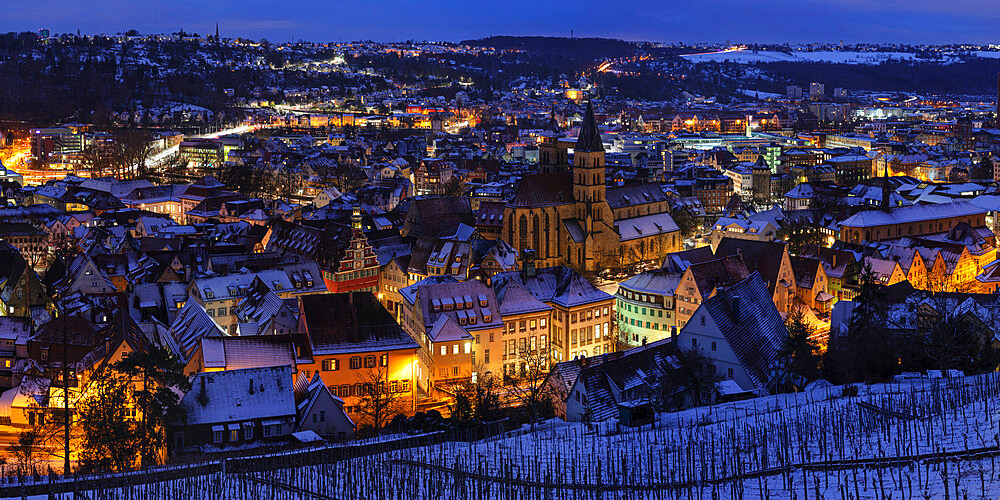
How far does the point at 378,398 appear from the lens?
28.5 metres

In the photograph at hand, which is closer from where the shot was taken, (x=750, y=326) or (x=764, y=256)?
(x=750, y=326)

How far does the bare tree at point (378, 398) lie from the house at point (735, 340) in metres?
8.03

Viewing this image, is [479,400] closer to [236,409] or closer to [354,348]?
[354,348]

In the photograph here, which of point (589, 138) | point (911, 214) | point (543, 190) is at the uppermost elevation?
point (589, 138)

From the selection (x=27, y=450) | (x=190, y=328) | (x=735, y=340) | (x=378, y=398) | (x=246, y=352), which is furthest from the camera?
(x=190, y=328)

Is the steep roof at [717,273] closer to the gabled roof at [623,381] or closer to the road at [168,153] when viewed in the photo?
the gabled roof at [623,381]

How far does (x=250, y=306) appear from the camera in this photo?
3709cm

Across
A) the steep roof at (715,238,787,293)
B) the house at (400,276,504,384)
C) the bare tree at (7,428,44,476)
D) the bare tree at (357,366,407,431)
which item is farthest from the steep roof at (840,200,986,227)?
the bare tree at (7,428,44,476)

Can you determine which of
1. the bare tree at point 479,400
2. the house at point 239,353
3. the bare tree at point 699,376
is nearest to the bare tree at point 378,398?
the bare tree at point 479,400

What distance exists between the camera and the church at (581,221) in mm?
53625

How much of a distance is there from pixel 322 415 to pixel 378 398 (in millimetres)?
3592

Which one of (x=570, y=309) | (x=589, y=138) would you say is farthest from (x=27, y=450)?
(x=589, y=138)

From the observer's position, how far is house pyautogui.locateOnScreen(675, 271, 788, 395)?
2672 cm

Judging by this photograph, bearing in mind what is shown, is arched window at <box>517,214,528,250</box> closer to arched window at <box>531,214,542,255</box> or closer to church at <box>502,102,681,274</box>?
church at <box>502,102,681,274</box>
